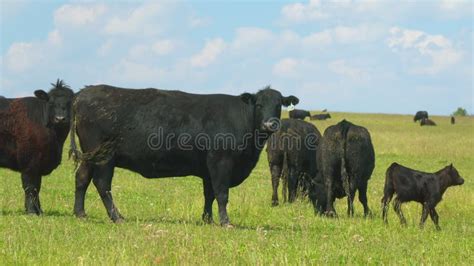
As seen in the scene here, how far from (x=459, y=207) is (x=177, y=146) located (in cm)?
784

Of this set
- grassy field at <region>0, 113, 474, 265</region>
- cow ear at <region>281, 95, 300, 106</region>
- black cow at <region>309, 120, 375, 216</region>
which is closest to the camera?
Result: grassy field at <region>0, 113, 474, 265</region>

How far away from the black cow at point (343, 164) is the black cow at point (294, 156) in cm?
219

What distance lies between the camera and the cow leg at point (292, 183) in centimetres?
1627

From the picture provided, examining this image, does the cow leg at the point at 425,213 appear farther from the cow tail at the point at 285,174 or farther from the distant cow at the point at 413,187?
the cow tail at the point at 285,174

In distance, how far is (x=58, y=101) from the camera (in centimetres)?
1193

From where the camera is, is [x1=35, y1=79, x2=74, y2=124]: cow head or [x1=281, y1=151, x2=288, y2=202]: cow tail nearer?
[x1=35, y1=79, x2=74, y2=124]: cow head

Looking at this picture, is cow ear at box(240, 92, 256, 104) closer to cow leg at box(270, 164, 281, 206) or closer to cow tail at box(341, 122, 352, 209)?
cow tail at box(341, 122, 352, 209)

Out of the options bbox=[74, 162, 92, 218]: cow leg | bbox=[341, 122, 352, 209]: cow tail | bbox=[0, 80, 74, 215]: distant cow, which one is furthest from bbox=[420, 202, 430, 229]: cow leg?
bbox=[0, 80, 74, 215]: distant cow

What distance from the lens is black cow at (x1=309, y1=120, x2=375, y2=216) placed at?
46.3 ft

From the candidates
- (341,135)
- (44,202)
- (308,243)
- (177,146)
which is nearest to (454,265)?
(308,243)

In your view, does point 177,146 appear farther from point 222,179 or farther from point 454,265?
point 454,265

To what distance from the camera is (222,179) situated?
37.1 feet

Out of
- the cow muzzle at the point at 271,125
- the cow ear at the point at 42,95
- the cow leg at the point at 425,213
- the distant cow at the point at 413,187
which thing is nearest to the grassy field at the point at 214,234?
the cow leg at the point at 425,213

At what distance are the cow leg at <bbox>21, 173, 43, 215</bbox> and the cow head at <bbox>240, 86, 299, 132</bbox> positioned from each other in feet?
13.5
